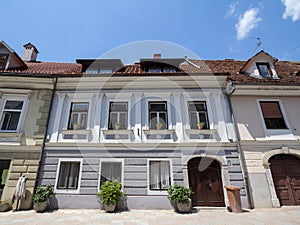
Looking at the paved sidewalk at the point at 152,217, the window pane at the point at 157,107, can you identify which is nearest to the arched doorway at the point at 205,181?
the paved sidewalk at the point at 152,217

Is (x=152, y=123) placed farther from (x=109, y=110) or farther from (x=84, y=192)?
(x=84, y=192)

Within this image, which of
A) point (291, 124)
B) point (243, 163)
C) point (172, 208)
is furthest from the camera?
point (291, 124)

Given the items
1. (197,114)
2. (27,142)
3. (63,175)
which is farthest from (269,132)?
(27,142)

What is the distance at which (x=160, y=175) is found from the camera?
25.4ft

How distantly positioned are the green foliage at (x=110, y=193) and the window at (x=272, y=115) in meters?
7.38

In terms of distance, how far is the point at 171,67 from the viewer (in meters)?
10.5

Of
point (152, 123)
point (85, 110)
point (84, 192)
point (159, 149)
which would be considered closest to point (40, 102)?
point (85, 110)

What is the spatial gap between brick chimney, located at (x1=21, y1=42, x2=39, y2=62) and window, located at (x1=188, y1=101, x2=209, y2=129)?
12.9 m

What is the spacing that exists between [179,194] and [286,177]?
4912 millimetres

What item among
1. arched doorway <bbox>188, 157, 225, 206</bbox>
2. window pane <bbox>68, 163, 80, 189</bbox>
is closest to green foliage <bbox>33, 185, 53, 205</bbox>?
window pane <bbox>68, 163, 80, 189</bbox>

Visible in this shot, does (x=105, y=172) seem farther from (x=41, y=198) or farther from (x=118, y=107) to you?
(x=118, y=107)

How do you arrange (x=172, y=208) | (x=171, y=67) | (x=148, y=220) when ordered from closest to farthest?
(x=148, y=220), (x=172, y=208), (x=171, y=67)

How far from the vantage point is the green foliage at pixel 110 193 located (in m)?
6.74

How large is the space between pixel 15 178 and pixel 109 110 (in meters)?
4.81
